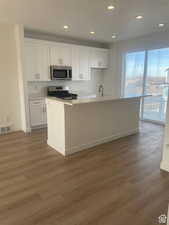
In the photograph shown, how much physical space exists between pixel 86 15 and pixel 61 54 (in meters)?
1.85

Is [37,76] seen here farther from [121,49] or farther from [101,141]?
[121,49]

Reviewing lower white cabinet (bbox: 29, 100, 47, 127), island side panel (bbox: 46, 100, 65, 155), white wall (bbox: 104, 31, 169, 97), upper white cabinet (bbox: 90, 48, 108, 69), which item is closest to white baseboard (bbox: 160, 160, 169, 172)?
island side panel (bbox: 46, 100, 65, 155)

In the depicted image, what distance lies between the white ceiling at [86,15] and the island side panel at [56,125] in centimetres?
180

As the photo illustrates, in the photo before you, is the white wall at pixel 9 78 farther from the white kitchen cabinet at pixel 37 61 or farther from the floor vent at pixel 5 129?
the white kitchen cabinet at pixel 37 61

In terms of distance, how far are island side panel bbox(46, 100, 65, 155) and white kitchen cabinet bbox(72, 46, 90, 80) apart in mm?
2492

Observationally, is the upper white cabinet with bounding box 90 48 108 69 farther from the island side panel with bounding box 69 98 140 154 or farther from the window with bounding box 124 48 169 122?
the island side panel with bounding box 69 98 140 154

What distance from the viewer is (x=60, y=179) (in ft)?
8.20

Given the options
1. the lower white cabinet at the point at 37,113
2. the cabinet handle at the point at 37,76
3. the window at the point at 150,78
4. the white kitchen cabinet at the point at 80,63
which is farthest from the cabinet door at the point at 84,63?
the lower white cabinet at the point at 37,113

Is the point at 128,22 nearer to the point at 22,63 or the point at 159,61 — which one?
the point at 159,61

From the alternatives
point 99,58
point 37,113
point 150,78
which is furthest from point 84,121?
point 99,58

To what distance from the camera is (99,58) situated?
629 cm

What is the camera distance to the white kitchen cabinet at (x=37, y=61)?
456 cm

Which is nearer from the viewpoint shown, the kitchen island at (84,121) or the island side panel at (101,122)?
the kitchen island at (84,121)

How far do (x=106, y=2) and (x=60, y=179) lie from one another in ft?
9.95
